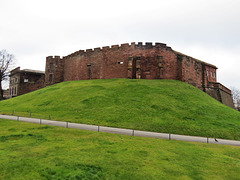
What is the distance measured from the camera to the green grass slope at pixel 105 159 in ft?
19.9

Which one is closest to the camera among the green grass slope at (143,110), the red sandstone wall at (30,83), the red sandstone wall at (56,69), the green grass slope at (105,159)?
the green grass slope at (105,159)

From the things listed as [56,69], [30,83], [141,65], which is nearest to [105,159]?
[141,65]

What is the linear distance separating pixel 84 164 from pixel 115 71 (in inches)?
1144

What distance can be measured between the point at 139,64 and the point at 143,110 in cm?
1521

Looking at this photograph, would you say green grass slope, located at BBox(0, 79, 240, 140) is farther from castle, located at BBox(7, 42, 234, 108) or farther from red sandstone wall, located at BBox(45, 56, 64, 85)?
red sandstone wall, located at BBox(45, 56, 64, 85)

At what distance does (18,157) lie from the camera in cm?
698

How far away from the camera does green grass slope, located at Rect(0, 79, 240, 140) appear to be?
610 inches

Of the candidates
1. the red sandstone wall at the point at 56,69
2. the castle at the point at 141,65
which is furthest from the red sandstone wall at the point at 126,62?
the red sandstone wall at the point at 56,69

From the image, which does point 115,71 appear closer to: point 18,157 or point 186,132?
point 186,132

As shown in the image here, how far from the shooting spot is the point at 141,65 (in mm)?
33000

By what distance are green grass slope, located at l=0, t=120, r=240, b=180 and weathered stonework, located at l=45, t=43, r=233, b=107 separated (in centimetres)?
2310

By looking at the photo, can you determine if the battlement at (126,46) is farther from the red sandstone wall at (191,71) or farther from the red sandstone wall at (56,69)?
the red sandstone wall at (56,69)

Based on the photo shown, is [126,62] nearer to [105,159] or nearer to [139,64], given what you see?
[139,64]

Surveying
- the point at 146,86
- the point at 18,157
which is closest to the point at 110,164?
the point at 18,157
